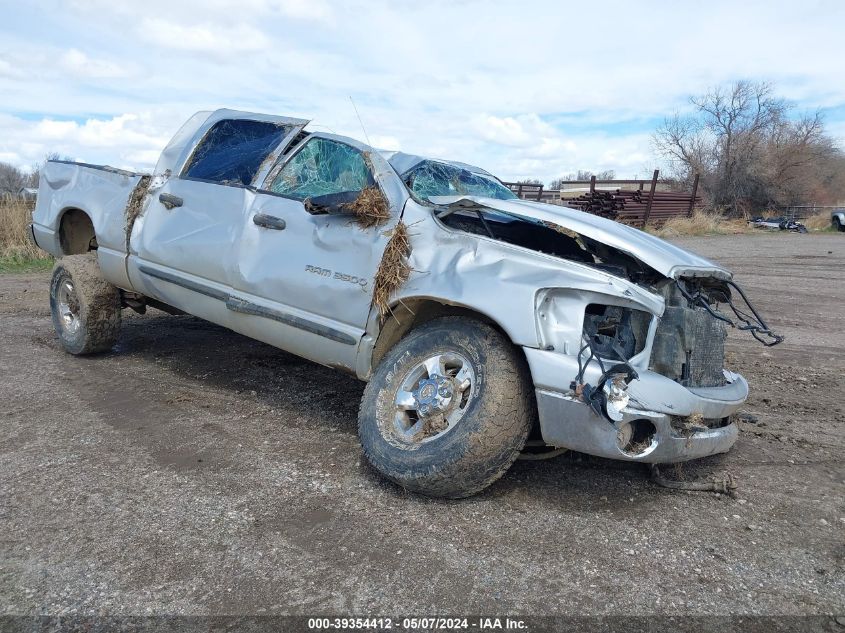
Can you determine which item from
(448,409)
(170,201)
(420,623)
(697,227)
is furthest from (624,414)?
(697,227)

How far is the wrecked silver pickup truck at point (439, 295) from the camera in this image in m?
3.27

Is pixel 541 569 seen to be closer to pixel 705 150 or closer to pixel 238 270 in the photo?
pixel 238 270

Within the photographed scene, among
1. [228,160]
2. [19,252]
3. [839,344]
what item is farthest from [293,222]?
[19,252]

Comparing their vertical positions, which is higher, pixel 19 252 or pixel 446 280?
pixel 446 280

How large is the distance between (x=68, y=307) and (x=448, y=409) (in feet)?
13.5

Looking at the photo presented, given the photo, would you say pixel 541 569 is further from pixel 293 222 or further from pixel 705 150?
pixel 705 150

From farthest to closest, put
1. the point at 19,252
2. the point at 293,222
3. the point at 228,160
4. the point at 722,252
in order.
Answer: the point at 722,252 → the point at 19,252 → the point at 228,160 → the point at 293,222

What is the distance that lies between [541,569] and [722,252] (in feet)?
52.6

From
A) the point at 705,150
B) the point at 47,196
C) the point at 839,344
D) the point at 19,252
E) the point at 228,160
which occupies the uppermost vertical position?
the point at 705,150

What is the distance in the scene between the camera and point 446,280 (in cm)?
362

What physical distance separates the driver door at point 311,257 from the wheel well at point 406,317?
→ 132mm

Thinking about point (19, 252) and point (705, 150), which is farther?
point (705, 150)

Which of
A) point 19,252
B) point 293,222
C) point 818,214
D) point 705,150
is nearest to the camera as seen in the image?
A: point 293,222

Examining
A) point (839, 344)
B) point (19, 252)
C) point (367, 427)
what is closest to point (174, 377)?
point (367, 427)
